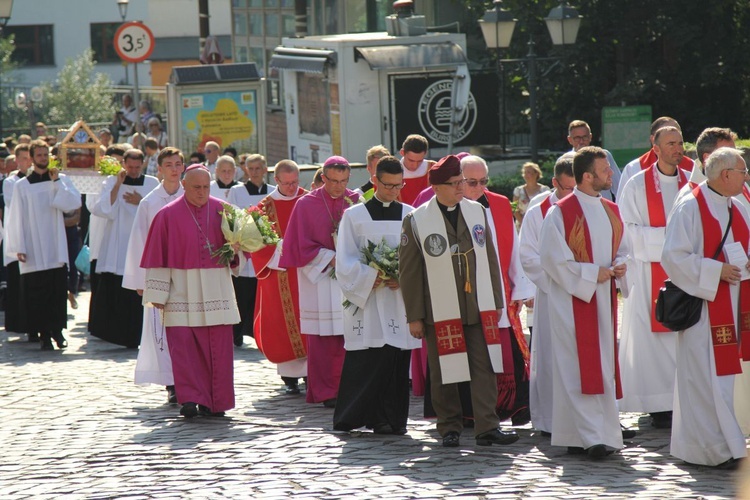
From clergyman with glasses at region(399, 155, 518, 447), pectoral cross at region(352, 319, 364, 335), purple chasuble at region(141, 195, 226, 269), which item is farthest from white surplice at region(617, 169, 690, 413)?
purple chasuble at region(141, 195, 226, 269)

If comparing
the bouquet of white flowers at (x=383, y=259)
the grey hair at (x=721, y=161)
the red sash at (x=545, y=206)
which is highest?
the grey hair at (x=721, y=161)

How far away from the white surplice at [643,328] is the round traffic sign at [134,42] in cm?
1331

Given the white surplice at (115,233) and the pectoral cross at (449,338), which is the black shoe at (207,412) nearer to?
the pectoral cross at (449,338)

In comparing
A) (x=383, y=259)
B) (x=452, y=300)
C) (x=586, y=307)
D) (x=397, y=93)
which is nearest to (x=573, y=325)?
(x=586, y=307)

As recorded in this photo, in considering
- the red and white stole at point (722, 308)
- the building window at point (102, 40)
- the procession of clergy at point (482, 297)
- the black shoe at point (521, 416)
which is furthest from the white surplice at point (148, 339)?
the building window at point (102, 40)

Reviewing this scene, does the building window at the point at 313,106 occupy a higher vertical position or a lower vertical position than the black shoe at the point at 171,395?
higher

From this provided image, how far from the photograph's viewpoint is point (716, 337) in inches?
311

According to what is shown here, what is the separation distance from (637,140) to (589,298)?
37.3ft

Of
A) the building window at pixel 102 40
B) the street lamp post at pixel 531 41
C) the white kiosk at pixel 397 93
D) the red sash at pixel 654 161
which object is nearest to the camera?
the red sash at pixel 654 161

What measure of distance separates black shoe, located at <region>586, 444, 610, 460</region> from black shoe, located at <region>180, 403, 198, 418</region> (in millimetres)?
3182

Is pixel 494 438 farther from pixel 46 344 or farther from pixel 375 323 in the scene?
pixel 46 344

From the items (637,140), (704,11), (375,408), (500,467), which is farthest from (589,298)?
(704,11)

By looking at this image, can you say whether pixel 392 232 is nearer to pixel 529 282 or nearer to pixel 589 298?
pixel 529 282

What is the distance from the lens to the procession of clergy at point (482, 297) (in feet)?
26.1
